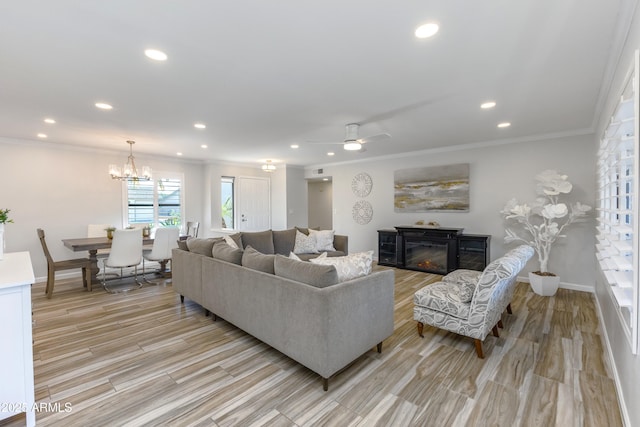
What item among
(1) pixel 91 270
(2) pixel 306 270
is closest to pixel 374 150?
(2) pixel 306 270

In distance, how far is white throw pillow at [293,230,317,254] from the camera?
5415 mm

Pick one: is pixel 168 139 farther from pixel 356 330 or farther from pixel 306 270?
pixel 356 330

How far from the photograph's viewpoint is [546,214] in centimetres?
421

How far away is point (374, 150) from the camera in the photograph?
19.9 feet

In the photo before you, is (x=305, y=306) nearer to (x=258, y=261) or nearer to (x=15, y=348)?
(x=258, y=261)

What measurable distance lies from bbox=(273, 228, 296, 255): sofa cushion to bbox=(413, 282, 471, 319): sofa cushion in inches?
116

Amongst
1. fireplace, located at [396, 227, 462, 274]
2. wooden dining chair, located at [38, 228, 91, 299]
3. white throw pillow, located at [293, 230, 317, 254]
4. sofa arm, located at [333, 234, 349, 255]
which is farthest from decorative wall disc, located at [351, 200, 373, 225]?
wooden dining chair, located at [38, 228, 91, 299]

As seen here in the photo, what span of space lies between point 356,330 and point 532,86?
2.89 meters

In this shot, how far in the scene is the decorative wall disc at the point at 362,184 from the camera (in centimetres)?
716

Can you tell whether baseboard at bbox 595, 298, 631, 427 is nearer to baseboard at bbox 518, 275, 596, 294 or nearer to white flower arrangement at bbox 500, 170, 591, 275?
white flower arrangement at bbox 500, 170, 591, 275

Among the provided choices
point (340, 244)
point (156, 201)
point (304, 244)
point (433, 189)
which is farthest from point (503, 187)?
point (156, 201)

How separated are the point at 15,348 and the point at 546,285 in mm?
5811

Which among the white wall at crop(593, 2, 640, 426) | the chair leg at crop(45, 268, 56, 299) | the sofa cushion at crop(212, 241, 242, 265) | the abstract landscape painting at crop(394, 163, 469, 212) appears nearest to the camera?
the white wall at crop(593, 2, 640, 426)

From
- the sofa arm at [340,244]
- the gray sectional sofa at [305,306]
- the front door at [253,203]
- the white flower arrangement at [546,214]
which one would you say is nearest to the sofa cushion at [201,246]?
the gray sectional sofa at [305,306]
